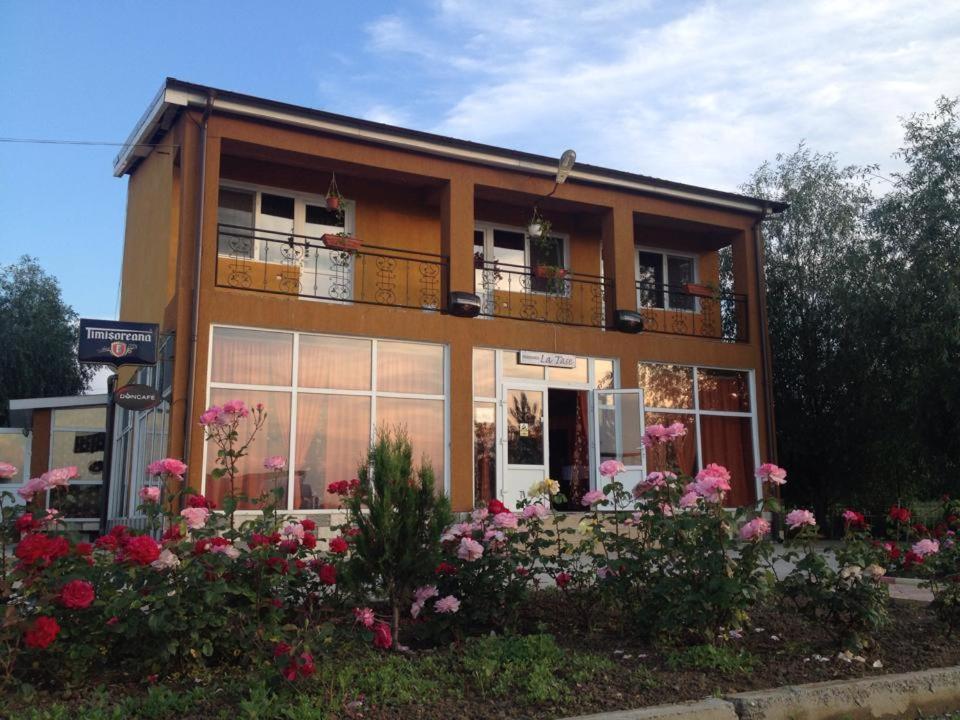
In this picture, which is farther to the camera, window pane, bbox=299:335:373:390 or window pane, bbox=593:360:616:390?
window pane, bbox=593:360:616:390

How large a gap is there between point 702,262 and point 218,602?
48.1 ft

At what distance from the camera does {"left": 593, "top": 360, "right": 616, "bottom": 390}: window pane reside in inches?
564

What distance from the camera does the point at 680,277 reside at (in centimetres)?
1755

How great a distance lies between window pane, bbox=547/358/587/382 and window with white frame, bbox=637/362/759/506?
111 centimetres

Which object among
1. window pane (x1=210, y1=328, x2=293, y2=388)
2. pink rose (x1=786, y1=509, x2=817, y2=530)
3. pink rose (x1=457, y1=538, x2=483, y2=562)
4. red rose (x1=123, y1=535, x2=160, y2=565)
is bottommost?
pink rose (x1=457, y1=538, x2=483, y2=562)

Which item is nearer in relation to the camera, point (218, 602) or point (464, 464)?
point (218, 602)

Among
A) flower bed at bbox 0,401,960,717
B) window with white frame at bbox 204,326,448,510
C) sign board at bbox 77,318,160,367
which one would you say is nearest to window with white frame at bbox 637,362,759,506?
window with white frame at bbox 204,326,448,510

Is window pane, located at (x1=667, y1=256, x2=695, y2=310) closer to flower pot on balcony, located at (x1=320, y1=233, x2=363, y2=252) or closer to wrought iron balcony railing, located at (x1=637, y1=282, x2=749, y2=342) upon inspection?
wrought iron balcony railing, located at (x1=637, y1=282, x2=749, y2=342)

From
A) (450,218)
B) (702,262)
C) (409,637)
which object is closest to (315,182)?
(450,218)

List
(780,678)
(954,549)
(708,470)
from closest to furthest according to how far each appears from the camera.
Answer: (780,678) → (708,470) → (954,549)

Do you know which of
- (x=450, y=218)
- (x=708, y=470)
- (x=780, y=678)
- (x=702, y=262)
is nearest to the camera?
(x=780, y=678)

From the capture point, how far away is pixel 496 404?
13484mm

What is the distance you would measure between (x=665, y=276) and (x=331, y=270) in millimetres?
6969

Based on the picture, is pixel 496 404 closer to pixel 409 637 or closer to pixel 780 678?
pixel 409 637
